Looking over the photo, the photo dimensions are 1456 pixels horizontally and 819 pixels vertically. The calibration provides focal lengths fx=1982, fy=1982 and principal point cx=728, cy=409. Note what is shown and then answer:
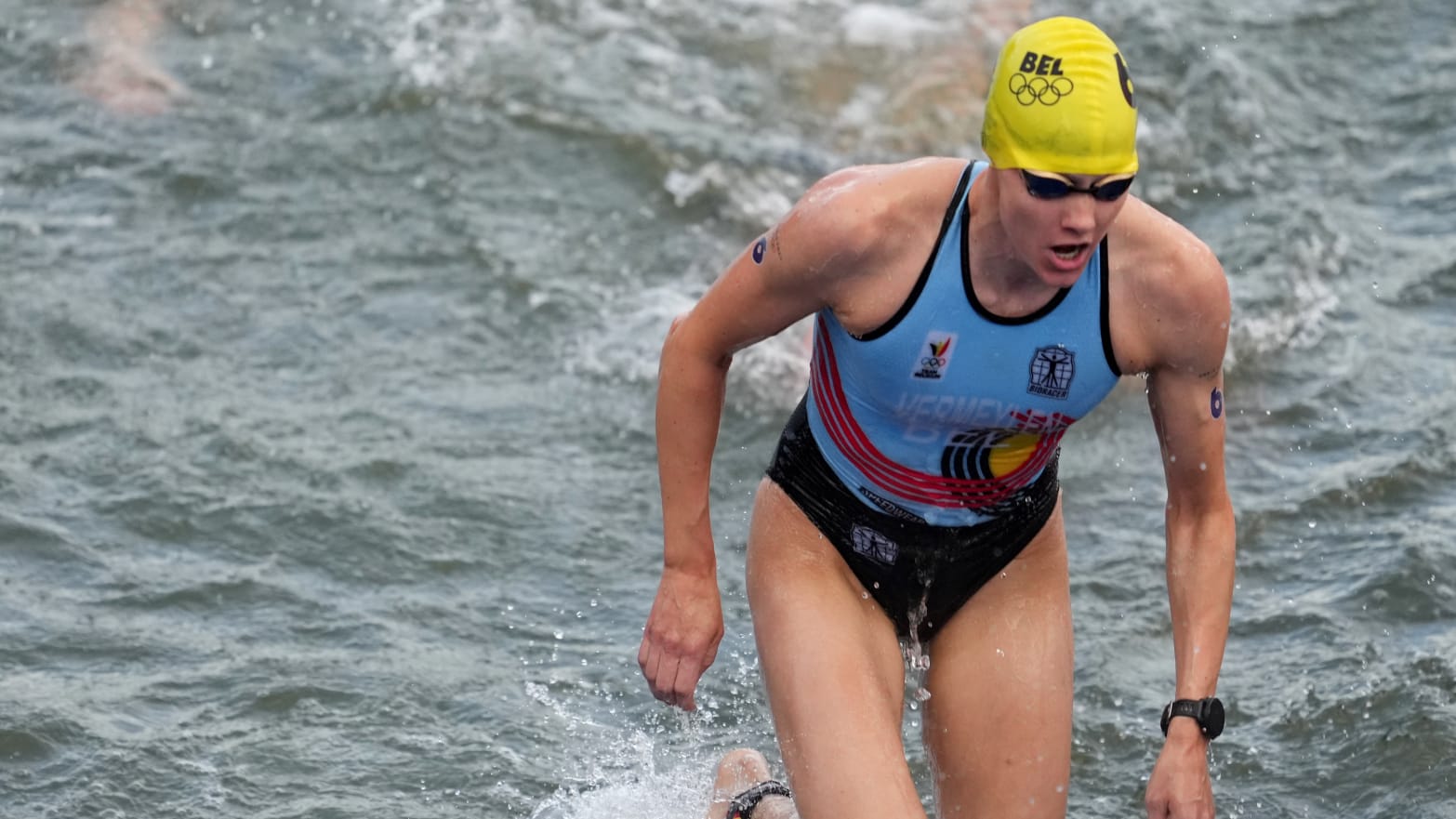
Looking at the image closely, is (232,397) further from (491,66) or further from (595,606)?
(491,66)

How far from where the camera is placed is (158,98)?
11609 mm

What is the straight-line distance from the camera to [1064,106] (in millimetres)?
3744

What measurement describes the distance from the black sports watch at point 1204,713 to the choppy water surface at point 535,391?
6.41 ft

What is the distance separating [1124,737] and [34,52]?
858 cm

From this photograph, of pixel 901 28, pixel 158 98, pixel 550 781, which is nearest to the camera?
pixel 550 781

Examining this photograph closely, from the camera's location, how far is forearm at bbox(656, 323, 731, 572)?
14.0ft

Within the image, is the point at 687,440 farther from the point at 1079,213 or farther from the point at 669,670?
the point at 1079,213

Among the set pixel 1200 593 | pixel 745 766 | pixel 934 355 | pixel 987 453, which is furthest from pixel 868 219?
pixel 745 766

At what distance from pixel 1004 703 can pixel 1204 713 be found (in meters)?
0.48

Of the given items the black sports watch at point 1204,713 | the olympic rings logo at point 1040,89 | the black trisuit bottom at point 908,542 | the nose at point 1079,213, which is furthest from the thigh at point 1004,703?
the olympic rings logo at point 1040,89

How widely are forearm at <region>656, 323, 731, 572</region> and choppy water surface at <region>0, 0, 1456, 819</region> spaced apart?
1559 millimetres

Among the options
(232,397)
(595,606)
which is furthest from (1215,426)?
(232,397)

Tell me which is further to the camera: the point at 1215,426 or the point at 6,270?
the point at 6,270

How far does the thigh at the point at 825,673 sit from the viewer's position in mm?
4020
